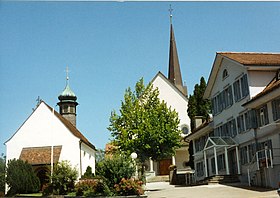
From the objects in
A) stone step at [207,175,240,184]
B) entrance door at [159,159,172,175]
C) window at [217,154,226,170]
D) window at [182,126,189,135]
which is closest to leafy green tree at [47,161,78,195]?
stone step at [207,175,240,184]

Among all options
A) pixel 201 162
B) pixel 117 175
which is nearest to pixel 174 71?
pixel 201 162

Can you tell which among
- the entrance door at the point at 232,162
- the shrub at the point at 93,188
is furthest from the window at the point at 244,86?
the shrub at the point at 93,188

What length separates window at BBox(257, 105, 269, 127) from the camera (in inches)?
1049

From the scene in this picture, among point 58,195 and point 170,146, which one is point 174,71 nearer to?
point 170,146

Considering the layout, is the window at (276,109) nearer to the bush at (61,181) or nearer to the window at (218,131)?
the window at (218,131)

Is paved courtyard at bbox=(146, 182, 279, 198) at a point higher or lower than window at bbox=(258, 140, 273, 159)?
lower

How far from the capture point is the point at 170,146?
3441cm

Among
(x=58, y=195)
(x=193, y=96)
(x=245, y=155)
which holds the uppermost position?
(x=193, y=96)

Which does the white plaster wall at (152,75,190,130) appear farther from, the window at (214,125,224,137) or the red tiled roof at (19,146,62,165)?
the window at (214,125,224,137)

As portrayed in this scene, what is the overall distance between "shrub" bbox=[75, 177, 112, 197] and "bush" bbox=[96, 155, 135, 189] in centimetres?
38

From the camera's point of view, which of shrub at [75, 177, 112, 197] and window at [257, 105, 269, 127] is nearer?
shrub at [75, 177, 112, 197]

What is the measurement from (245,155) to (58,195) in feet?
42.1

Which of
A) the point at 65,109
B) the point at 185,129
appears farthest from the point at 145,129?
the point at 65,109

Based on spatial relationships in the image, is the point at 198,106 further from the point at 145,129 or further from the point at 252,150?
the point at 252,150
